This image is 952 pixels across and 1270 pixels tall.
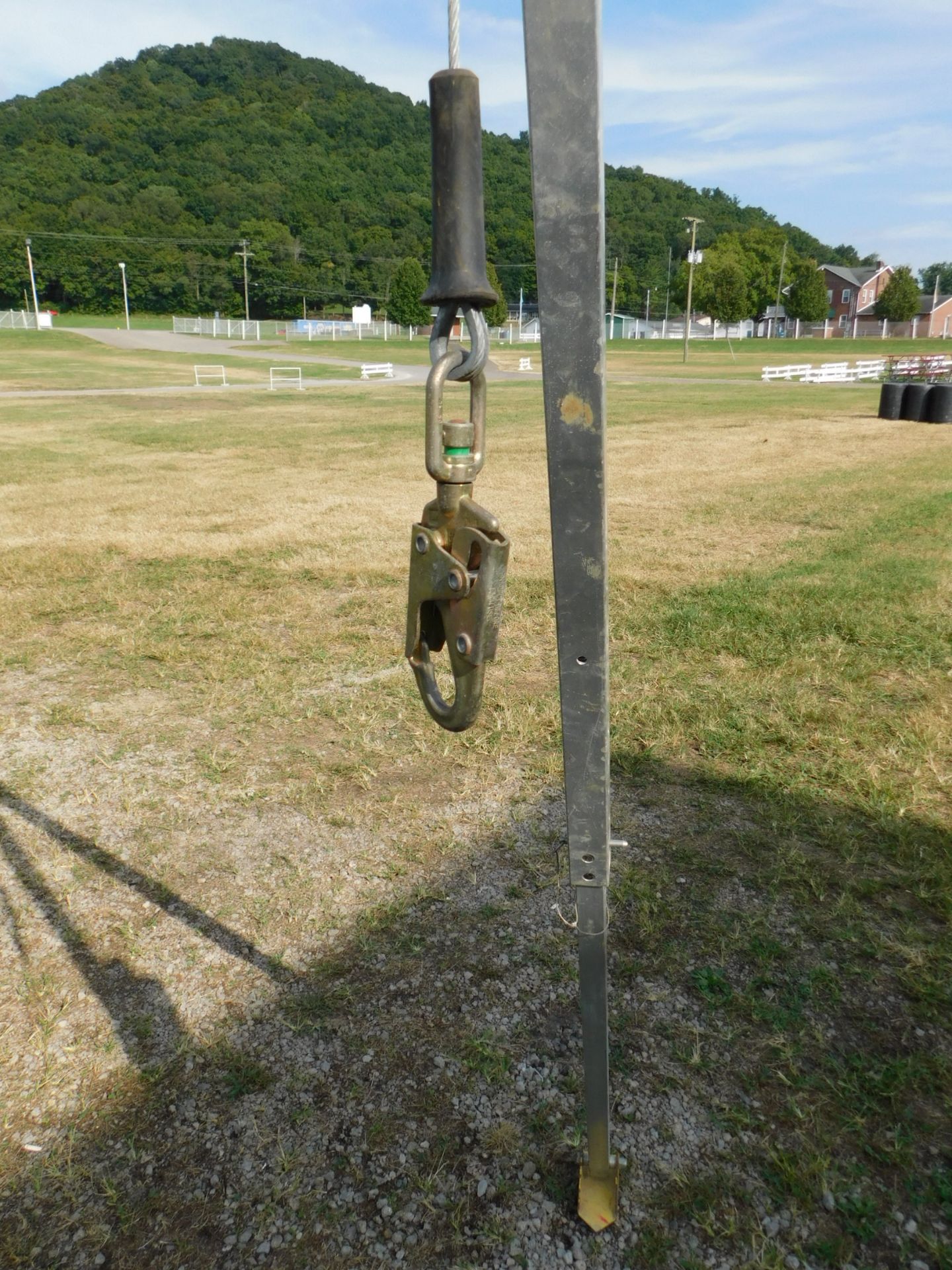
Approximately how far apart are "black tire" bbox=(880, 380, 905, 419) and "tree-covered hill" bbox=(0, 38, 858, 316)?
72063 millimetres

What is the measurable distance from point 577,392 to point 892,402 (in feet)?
64.9

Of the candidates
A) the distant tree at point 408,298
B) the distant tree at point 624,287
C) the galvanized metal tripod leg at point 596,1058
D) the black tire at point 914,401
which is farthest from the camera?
the distant tree at point 624,287

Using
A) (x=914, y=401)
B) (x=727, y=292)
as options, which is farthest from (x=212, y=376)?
(x=727, y=292)

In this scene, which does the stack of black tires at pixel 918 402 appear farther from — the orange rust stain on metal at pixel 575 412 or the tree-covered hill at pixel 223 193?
the tree-covered hill at pixel 223 193

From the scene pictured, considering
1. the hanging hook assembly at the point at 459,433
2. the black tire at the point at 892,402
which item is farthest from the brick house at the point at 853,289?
the hanging hook assembly at the point at 459,433

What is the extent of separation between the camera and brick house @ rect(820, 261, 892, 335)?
9881 cm

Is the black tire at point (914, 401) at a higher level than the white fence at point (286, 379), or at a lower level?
lower

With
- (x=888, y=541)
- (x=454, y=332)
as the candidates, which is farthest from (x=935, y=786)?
(x=888, y=541)

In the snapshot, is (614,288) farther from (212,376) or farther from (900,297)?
(212,376)

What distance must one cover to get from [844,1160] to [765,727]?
233cm

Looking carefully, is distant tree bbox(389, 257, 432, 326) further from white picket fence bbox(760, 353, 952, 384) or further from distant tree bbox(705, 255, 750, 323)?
white picket fence bbox(760, 353, 952, 384)

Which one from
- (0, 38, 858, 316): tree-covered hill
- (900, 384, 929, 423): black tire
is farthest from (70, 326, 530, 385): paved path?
(0, 38, 858, 316): tree-covered hill

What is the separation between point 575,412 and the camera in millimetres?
1332

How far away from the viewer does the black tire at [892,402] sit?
18.5 meters
